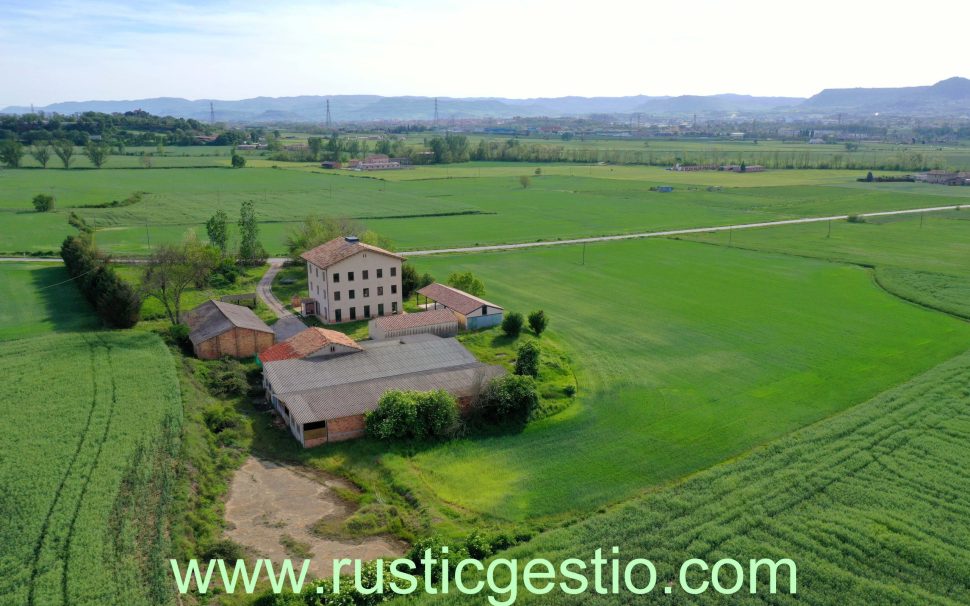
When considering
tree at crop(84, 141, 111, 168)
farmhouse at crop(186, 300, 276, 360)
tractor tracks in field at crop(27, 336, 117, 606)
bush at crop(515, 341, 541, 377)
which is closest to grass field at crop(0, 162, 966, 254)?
tree at crop(84, 141, 111, 168)

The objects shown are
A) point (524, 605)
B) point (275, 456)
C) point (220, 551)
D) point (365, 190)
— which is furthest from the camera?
point (365, 190)

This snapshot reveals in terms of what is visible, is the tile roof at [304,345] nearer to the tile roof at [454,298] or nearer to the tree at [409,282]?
the tile roof at [454,298]

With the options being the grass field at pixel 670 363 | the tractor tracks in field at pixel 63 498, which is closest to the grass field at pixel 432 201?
the grass field at pixel 670 363

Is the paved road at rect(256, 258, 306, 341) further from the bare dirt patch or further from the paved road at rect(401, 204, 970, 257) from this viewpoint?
the bare dirt patch

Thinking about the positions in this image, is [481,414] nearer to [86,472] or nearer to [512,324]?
[512,324]

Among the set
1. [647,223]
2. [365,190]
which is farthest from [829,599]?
[365,190]

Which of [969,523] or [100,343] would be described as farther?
[100,343]

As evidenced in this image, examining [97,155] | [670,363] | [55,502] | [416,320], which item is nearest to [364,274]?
[416,320]

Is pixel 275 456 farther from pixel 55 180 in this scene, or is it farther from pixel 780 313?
pixel 55 180
